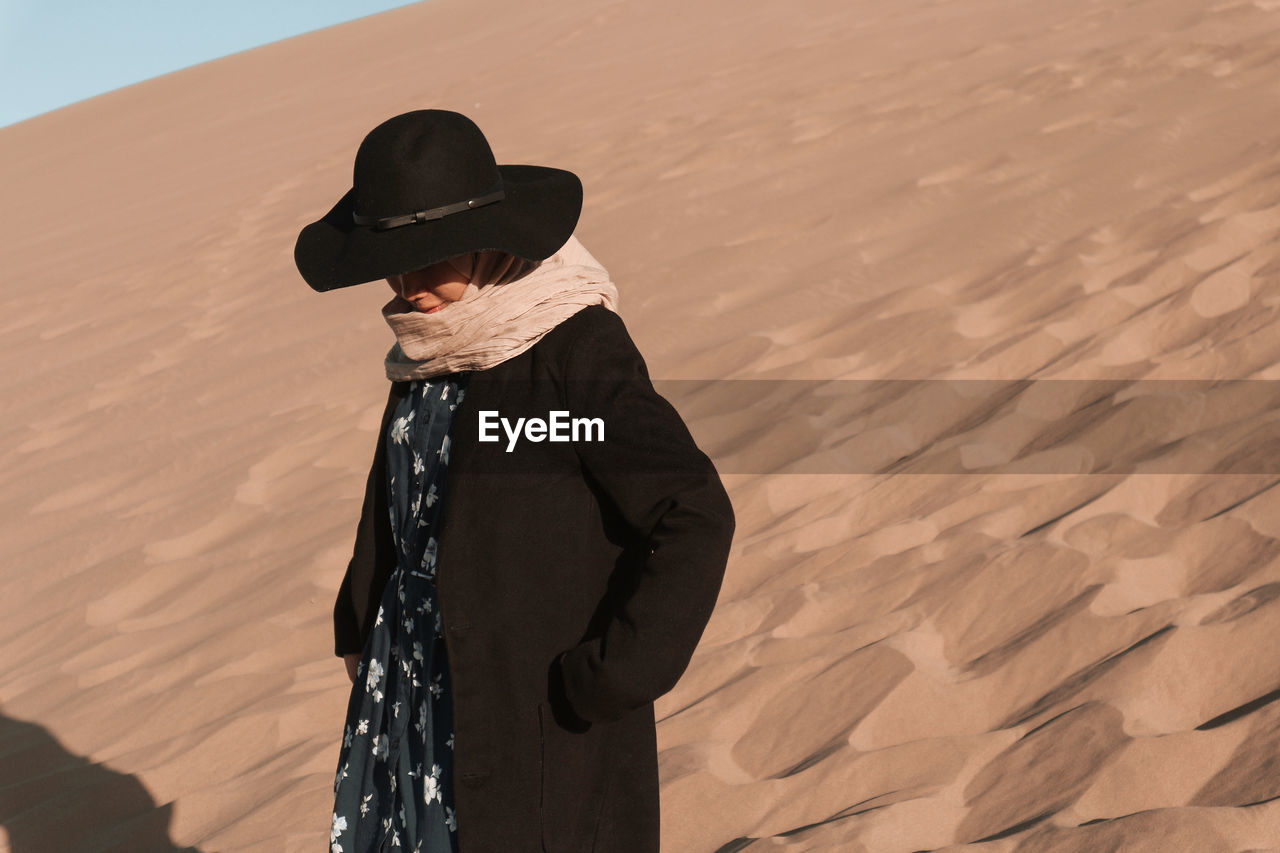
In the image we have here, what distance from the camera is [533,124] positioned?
10.1m

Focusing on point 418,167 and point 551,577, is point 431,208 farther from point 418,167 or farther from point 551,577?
point 551,577

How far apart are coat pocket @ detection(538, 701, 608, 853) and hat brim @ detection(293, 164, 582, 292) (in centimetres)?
57

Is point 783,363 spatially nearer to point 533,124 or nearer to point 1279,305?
point 1279,305

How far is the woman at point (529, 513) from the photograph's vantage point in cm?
149

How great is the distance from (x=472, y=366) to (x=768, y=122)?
6.47 meters

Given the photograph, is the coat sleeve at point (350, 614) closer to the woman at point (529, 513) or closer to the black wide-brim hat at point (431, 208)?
the woman at point (529, 513)

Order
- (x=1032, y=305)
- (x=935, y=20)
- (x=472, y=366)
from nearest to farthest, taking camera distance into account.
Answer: (x=472, y=366) → (x=1032, y=305) → (x=935, y=20)

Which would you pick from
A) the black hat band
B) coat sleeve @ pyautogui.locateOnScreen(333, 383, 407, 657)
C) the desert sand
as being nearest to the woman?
the black hat band

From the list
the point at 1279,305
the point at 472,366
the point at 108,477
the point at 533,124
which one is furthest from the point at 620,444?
the point at 533,124

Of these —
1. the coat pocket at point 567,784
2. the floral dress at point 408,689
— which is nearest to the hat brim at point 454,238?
the floral dress at point 408,689

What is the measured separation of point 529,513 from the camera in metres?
1.57

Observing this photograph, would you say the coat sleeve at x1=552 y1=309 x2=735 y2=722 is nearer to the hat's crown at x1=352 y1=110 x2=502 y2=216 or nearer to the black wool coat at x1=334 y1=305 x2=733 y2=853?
the black wool coat at x1=334 y1=305 x2=733 y2=853

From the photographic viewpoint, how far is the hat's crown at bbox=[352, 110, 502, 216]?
1.55m

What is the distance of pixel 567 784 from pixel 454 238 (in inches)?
27.4
